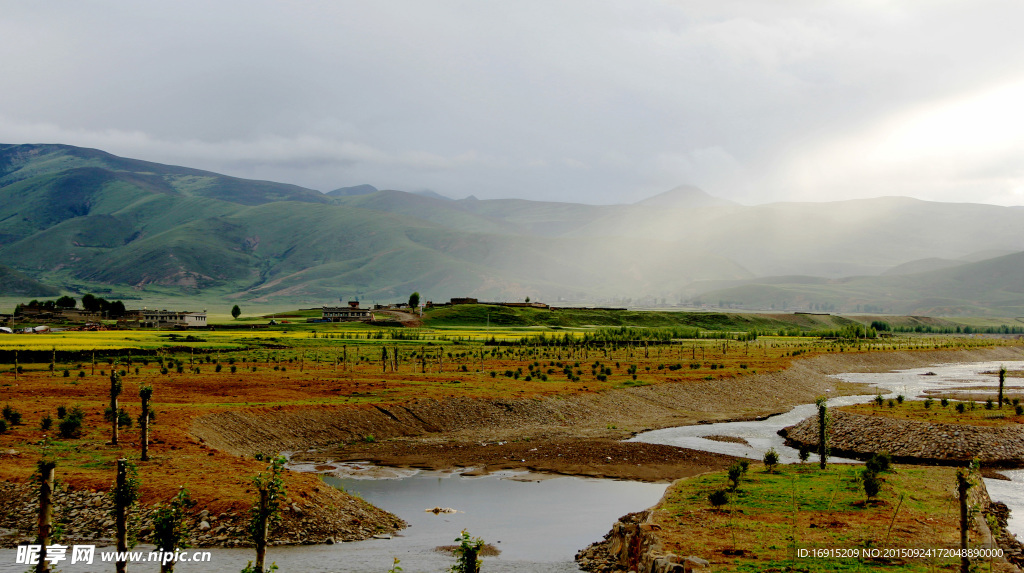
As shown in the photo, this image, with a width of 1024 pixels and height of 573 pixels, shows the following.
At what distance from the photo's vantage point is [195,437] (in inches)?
1543

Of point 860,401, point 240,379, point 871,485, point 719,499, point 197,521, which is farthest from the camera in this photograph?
point 860,401

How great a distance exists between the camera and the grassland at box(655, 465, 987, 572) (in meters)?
20.3

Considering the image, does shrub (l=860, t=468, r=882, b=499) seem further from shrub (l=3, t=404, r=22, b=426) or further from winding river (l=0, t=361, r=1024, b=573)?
shrub (l=3, t=404, r=22, b=426)

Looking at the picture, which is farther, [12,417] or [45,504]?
[12,417]

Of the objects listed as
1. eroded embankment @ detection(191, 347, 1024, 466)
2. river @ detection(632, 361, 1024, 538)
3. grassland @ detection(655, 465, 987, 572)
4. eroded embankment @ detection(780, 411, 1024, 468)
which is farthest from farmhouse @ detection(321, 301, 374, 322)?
grassland @ detection(655, 465, 987, 572)

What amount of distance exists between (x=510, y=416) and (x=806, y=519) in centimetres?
3261

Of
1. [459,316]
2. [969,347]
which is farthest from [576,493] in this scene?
[459,316]

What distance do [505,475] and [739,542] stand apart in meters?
18.3

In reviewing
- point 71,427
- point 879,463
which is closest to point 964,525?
point 879,463

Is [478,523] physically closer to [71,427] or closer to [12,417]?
[71,427]

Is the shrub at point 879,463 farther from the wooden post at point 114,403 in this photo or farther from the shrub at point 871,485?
the wooden post at point 114,403

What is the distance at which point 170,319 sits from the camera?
17475cm

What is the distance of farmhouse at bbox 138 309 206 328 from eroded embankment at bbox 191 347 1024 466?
130 m

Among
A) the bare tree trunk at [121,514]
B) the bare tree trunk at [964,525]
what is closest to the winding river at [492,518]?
the bare tree trunk at [121,514]
